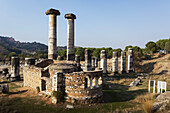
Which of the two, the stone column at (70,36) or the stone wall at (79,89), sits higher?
the stone column at (70,36)

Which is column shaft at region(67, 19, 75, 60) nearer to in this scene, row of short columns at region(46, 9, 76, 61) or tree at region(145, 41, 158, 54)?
row of short columns at region(46, 9, 76, 61)

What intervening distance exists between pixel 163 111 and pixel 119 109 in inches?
115

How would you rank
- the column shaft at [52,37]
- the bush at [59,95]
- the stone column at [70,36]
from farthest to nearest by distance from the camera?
the stone column at [70,36] → the column shaft at [52,37] → the bush at [59,95]

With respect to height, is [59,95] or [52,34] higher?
[52,34]

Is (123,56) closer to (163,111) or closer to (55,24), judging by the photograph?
(55,24)

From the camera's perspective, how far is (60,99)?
9.45 m

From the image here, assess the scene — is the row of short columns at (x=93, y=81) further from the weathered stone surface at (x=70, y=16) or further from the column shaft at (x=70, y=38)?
the weathered stone surface at (x=70, y=16)

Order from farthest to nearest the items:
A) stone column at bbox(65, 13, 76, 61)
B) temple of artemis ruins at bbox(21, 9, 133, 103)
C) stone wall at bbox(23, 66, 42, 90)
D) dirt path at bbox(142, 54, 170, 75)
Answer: dirt path at bbox(142, 54, 170, 75) < stone column at bbox(65, 13, 76, 61) < stone wall at bbox(23, 66, 42, 90) < temple of artemis ruins at bbox(21, 9, 133, 103)

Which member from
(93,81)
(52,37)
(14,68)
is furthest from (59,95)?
(14,68)

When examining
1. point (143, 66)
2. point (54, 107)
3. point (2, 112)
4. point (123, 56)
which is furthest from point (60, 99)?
point (143, 66)

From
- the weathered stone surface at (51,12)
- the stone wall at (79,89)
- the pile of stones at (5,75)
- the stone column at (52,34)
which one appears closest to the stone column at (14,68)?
the pile of stones at (5,75)

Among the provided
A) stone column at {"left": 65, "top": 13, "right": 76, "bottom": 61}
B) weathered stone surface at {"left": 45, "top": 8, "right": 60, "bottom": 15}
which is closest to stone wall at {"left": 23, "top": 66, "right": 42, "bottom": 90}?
stone column at {"left": 65, "top": 13, "right": 76, "bottom": 61}

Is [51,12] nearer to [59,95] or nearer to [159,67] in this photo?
[59,95]

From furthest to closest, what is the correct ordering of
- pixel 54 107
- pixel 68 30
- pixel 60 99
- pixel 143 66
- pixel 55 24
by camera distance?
pixel 143 66, pixel 68 30, pixel 55 24, pixel 60 99, pixel 54 107
